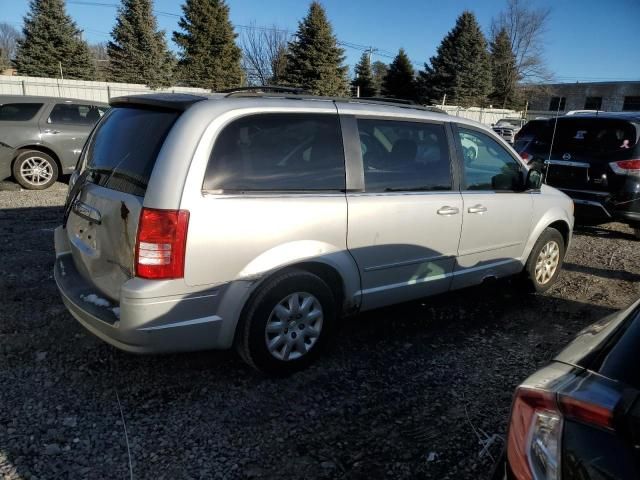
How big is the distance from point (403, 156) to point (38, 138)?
316 inches

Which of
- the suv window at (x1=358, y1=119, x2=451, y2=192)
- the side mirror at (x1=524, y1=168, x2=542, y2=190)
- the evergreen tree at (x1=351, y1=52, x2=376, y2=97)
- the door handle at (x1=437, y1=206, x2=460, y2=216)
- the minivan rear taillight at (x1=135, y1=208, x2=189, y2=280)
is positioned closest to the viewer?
the minivan rear taillight at (x1=135, y1=208, x2=189, y2=280)

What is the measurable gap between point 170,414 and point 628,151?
21.5 ft

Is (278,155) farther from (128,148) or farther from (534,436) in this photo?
(534,436)

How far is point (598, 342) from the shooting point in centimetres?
159

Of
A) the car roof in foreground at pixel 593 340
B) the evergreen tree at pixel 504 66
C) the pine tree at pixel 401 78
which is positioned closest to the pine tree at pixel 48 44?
the pine tree at pixel 401 78

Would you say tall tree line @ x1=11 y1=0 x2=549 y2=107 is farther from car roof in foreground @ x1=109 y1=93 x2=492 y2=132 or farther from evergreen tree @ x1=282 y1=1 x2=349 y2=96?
car roof in foreground @ x1=109 y1=93 x2=492 y2=132

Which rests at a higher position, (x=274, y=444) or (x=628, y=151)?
(x=628, y=151)

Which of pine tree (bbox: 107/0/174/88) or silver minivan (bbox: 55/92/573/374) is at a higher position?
pine tree (bbox: 107/0/174/88)

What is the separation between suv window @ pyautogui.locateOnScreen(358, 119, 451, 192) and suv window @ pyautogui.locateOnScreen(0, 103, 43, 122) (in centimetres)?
822

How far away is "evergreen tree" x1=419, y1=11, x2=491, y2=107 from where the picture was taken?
4559 centimetres

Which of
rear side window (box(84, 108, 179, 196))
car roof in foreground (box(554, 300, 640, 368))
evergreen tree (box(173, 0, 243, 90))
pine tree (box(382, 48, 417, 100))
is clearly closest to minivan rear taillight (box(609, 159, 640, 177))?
car roof in foreground (box(554, 300, 640, 368))

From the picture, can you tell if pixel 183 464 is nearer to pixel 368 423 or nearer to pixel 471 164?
pixel 368 423

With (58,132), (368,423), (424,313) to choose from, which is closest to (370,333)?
(424,313)

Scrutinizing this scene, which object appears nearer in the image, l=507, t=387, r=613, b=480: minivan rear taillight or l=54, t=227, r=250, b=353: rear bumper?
l=507, t=387, r=613, b=480: minivan rear taillight
